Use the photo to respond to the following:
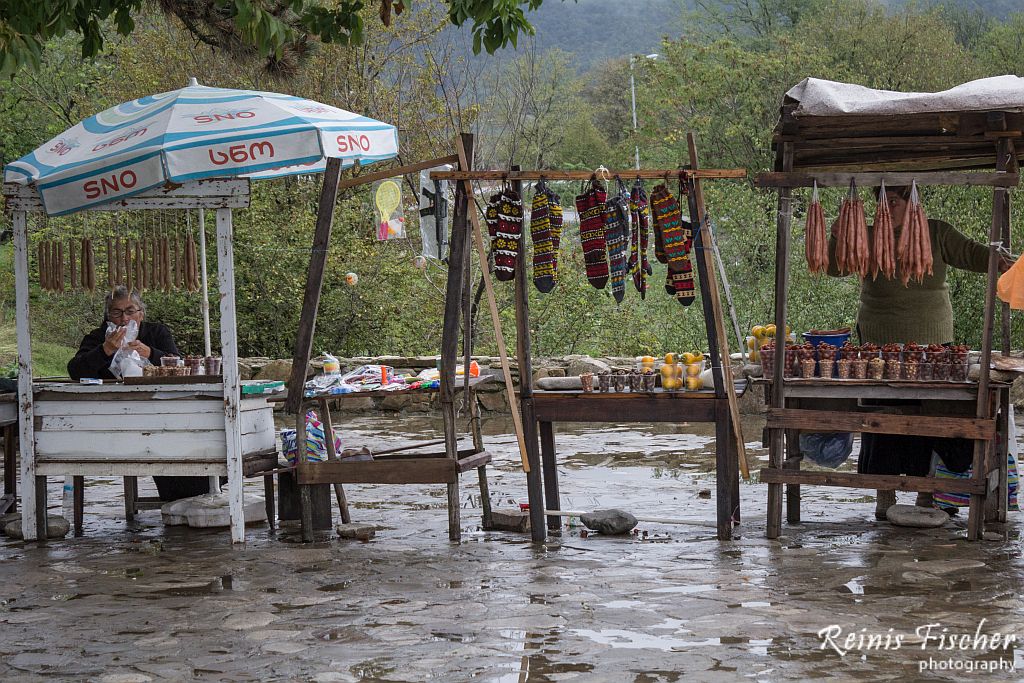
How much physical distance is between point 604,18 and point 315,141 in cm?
9207

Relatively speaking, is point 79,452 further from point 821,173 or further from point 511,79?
point 511,79

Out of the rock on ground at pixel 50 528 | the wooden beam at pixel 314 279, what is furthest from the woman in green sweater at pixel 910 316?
the rock on ground at pixel 50 528

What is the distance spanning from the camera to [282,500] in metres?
7.71

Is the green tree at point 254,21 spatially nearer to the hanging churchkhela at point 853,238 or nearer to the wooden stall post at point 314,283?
the wooden stall post at point 314,283

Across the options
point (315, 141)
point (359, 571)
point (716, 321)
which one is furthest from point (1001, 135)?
point (359, 571)

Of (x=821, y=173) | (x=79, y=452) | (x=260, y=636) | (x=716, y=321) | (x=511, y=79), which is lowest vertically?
(x=260, y=636)

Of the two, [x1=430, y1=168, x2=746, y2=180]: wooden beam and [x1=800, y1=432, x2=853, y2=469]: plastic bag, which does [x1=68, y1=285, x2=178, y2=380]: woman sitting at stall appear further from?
[x1=800, y1=432, x2=853, y2=469]: plastic bag

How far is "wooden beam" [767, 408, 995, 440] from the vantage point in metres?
6.39

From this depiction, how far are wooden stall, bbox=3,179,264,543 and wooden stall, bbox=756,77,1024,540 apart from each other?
3.12 m

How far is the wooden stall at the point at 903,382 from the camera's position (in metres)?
6.34

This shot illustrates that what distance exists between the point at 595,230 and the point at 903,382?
197cm

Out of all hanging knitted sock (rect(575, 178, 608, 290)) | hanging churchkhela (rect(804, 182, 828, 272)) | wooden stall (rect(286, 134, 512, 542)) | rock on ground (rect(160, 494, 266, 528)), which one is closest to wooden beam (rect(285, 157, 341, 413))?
wooden stall (rect(286, 134, 512, 542))

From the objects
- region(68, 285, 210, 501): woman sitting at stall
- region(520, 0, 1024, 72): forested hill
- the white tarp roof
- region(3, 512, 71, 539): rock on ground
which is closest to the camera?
the white tarp roof

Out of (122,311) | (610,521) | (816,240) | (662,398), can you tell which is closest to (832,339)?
(816,240)
